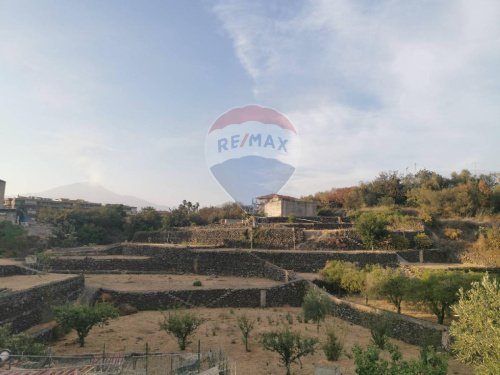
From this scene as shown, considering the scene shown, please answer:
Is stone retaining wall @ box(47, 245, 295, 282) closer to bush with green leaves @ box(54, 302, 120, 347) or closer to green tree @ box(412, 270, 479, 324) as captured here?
green tree @ box(412, 270, 479, 324)

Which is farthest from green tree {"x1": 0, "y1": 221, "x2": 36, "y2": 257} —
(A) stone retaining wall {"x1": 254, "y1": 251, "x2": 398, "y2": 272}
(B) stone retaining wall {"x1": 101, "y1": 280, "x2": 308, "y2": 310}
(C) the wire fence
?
(C) the wire fence

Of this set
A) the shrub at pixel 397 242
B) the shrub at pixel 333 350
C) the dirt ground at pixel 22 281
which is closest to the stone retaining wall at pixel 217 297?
the dirt ground at pixel 22 281

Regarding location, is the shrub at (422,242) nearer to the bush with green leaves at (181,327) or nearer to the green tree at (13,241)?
the bush with green leaves at (181,327)

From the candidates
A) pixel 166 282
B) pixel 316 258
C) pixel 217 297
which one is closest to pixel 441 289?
pixel 217 297

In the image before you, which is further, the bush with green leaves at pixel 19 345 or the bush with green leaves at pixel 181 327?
the bush with green leaves at pixel 181 327

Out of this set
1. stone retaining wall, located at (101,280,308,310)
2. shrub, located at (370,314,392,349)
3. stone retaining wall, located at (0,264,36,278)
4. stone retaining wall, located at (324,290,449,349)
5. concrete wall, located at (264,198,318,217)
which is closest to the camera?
shrub, located at (370,314,392,349)

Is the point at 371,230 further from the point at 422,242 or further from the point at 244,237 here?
the point at 244,237
